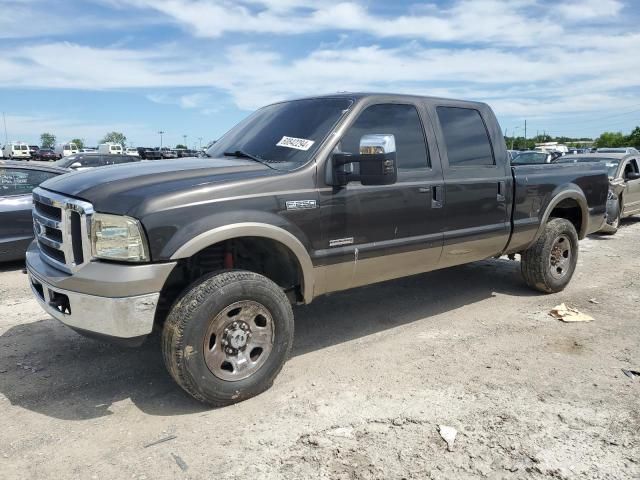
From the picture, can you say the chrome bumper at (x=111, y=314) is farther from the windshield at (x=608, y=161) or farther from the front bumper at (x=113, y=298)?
the windshield at (x=608, y=161)

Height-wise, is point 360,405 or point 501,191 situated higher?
point 501,191

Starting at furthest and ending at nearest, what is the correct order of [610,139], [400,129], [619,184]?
[610,139] < [619,184] < [400,129]

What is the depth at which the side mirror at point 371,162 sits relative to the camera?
3.49m

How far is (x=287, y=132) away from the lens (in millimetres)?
4125

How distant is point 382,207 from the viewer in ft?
13.3

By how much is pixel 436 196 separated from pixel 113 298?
2.68m

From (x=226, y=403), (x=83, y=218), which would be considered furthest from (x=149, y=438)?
(x=83, y=218)

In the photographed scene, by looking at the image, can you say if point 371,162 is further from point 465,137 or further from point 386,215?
point 465,137

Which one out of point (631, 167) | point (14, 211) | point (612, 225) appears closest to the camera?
point (14, 211)

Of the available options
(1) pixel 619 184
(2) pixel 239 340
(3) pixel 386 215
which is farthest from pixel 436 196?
(1) pixel 619 184

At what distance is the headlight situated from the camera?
9.84ft

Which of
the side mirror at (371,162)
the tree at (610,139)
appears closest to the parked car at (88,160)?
the side mirror at (371,162)

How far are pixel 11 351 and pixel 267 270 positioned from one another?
2.21m

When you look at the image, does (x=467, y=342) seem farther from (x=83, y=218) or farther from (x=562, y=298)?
(x=83, y=218)
